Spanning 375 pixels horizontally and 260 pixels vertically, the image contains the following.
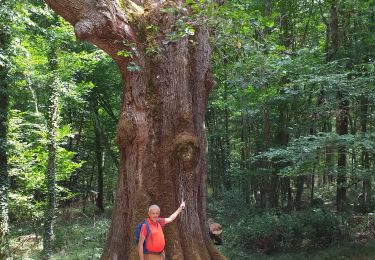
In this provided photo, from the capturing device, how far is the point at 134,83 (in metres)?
5.79

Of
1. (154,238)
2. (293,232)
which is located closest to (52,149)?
(293,232)

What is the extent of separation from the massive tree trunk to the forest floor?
13.8 ft

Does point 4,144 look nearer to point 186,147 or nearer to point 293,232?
point 186,147

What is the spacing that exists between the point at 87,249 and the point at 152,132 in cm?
753

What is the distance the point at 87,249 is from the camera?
455 inches

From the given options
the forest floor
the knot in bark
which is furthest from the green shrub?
the knot in bark

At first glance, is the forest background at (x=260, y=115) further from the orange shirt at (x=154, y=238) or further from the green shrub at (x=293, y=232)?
the orange shirt at (x=154, y=238)

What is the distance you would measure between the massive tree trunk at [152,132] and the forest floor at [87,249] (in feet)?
13.8

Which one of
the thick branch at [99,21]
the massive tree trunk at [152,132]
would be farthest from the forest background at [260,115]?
the thick branch at [99,21]

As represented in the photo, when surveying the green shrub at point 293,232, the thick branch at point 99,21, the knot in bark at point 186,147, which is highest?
the thick branch at point 99,21

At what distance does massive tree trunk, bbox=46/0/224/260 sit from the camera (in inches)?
218

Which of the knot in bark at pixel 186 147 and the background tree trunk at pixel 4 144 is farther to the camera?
the background tree trunk at pixel 4 144

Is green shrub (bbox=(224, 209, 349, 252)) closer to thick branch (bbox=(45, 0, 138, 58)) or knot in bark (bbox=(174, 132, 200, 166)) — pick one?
knot in bark (bbox=(174, 132, 200, 166))

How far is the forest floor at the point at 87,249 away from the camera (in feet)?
30.2
